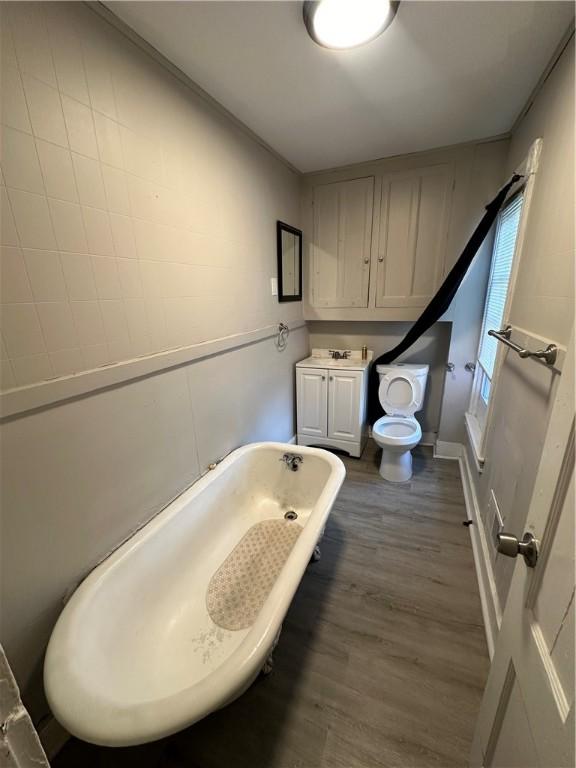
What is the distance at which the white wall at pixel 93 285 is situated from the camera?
0.90 meters

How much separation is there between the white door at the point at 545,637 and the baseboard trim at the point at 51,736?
135 cm

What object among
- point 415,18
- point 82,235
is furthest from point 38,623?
point 415,18

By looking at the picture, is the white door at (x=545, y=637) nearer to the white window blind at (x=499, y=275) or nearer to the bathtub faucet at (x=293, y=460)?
the bathtub faucet at (x=293, y=460)

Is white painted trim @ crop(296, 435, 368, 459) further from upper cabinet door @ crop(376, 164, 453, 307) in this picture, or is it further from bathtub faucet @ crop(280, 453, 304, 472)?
upper cabinet door @ crop(376, 164, 453, 307)

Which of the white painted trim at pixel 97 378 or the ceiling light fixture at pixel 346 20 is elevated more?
the ceiling light fixture at pixel 346 20

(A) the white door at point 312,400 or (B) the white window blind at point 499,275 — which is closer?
(B) the white window blind at point 499,275

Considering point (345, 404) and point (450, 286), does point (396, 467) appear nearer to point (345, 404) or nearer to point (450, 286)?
point (345, 404)

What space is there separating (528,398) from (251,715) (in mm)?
1630

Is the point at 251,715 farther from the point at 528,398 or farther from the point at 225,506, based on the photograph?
the point at 528,398

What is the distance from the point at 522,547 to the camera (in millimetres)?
652

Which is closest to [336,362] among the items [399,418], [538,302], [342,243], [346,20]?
[399,418]

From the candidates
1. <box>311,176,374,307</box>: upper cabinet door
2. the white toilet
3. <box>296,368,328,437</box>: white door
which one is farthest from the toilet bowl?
<box>311,176,374,307</box>: upper cabinet door

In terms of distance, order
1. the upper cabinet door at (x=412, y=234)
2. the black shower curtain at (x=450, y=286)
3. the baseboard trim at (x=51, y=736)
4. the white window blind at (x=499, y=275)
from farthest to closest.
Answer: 1. the upper cabinet door at (x=412, y=234)
2. the black shower curtain at (x=450, y=286)
3. the white window blind at (x=499, y=275)
4. the baseboard trim at (x=51, y=736)

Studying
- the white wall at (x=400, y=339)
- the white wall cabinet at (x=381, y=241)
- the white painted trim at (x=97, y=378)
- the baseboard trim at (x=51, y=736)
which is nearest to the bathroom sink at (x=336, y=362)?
the white wall at (x=400, y=339)
